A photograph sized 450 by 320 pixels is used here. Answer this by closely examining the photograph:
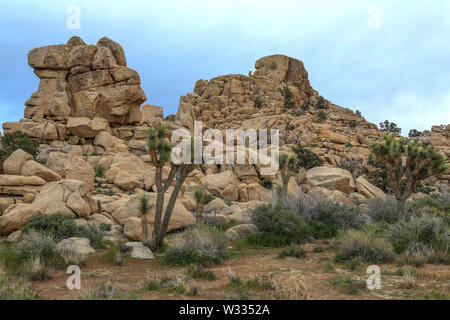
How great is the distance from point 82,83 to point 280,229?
3572cm

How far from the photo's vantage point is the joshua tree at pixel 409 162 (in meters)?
14.3

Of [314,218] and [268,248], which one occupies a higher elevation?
[314,218]

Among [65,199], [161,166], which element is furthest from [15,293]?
[65,199]

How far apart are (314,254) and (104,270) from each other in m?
6.73

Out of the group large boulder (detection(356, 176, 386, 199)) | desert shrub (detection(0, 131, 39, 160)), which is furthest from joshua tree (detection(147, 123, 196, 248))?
large boulder (detection(356, 176, 386, 199))

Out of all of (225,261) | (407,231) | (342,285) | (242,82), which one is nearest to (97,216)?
(225,261)

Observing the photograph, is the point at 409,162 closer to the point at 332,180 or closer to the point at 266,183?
the point at 332,180

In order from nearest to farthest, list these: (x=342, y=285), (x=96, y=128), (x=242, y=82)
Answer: (x=342, y=285) → (x=96, y=128) → (x=242, y=82)

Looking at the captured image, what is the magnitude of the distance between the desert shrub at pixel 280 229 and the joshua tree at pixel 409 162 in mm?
5859

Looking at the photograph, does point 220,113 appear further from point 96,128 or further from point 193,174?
point 193,174

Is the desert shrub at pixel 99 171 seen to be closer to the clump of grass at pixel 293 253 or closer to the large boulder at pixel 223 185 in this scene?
the large boulder at pixel 223 185

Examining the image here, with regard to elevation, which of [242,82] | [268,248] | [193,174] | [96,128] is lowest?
[268,248]

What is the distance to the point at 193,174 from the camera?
2775 centimetres

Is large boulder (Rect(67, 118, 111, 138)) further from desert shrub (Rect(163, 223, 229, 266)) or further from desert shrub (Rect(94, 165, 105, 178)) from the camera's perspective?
desert shrub (Rect(163, 223, 229, 266))
